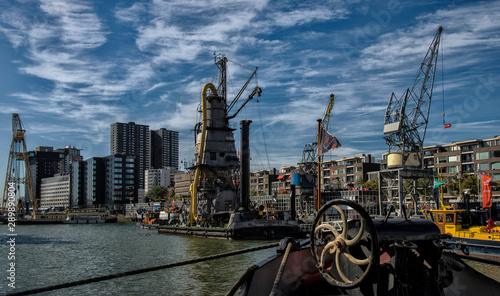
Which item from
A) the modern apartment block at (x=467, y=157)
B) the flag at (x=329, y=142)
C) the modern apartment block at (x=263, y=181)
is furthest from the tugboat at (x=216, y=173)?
the modern apartment block at (x=263, y=181)

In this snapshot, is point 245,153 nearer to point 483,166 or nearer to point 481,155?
point 483,166

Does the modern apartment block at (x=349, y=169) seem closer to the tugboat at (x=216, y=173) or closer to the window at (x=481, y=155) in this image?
the window at (x=481, y=155)

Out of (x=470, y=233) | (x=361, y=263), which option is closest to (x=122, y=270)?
(x=470, y=233)

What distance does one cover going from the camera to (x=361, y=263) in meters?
9.60

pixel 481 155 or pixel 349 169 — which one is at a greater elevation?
pixel 481 155

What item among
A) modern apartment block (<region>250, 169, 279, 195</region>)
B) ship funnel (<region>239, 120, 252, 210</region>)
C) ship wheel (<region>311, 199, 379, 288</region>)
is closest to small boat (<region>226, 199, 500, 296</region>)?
ship wheel (<region>311, 199, 379, 288</region>)

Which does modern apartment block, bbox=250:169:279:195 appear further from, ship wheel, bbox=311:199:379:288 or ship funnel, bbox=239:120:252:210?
ship wheel, bbox=311:199:379:288

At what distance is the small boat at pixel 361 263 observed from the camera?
9.90m

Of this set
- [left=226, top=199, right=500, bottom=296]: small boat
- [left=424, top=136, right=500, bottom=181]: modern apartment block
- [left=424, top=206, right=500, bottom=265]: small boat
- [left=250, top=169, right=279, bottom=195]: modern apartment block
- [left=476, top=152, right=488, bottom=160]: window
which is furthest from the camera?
[left=250, top=169, right=279, bottom=195]: modern apartment block

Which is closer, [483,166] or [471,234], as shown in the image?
[471,234]

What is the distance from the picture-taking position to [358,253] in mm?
10438

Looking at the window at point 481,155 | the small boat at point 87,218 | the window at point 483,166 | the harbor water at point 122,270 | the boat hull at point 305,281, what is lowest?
the small boat at point 87,218

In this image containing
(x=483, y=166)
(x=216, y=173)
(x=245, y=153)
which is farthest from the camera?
(x=483, y=166)

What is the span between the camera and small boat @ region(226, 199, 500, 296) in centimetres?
990
